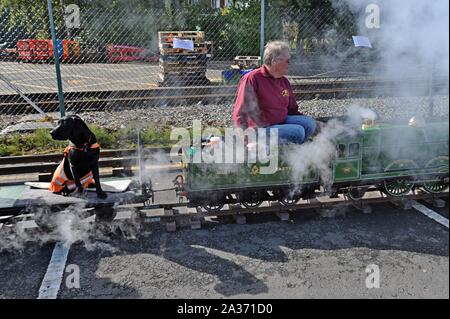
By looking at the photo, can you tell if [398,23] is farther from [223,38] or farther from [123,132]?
[223,38]

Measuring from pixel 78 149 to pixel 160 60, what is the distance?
24.7 ft

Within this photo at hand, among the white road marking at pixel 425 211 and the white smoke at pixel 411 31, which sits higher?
the white smoke at pixel 411 31

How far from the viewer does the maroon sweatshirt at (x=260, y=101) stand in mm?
4102

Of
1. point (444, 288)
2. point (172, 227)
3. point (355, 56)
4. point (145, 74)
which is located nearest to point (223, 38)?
point (145, 74)

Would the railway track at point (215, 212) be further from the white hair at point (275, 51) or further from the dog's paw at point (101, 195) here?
the white hair at point (275, 51)

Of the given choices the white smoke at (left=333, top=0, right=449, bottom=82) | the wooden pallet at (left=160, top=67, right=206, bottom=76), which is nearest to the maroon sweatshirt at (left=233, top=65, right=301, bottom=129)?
the white smoke at (left=333, top=0, right=449, bottom=82)

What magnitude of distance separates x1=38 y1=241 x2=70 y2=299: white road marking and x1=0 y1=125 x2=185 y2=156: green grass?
253cm

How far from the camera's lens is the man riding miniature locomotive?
405 centimetres

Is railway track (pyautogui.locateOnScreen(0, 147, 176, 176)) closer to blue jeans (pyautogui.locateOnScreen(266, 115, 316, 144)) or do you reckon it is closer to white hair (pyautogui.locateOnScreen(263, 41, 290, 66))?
blue jeans (pyautogui.locateOnScreen(266, 115, 316, 144))

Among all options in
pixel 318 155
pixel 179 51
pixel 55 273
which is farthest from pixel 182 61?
pixel 55 273

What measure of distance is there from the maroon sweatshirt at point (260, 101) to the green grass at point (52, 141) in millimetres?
2314

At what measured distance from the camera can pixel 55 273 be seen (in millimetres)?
3486

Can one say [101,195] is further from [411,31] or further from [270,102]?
[411,31]

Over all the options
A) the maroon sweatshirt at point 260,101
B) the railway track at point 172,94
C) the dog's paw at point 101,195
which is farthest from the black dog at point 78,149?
the railway track at point 172,94
